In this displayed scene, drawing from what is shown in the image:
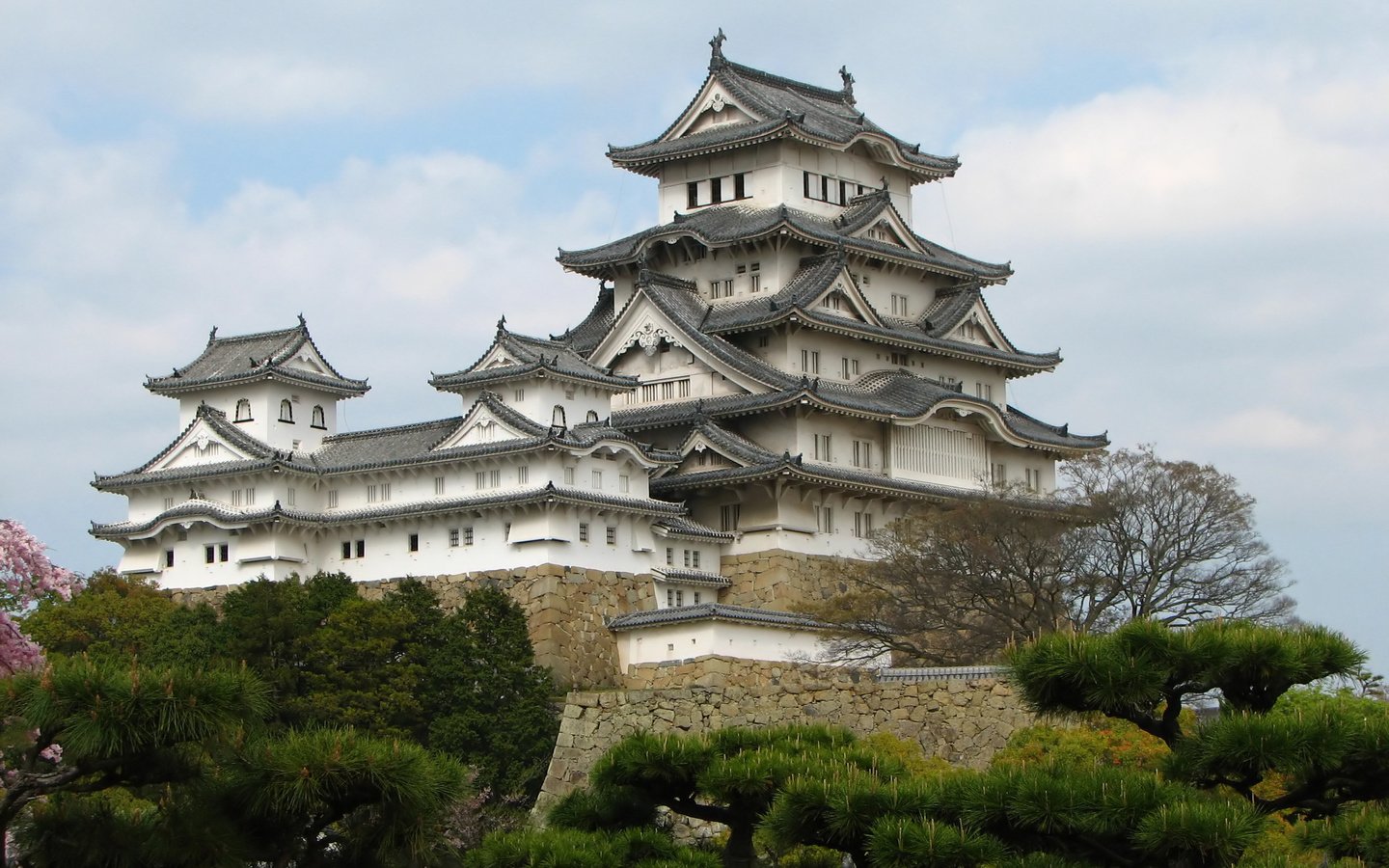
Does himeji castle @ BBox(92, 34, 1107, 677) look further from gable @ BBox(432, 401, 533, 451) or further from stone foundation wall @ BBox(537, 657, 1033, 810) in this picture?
stone foundation wall @ BBox(537, 657, 1033, 810)

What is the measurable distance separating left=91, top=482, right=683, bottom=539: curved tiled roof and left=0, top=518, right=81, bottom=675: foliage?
25.0 metres

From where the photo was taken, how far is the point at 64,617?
1820 inches

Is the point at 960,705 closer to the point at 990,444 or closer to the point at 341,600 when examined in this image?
the point at 341,600

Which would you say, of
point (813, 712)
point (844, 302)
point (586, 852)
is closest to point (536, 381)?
point (844, 302)

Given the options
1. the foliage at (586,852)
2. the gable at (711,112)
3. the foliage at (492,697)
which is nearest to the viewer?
the foliage at (586,852)

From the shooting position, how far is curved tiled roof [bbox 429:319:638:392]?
49.6 metres

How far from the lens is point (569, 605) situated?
155 ft

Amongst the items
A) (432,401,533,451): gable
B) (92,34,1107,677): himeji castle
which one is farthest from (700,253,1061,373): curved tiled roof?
(432,401,533,451): gable

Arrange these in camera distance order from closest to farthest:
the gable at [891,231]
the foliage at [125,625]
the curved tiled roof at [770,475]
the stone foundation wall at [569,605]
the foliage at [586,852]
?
1. the foliage at [586,852]
2. the foliage at [125,625]
3. the stone foundation wall at [569,605]
4. the curved tiled roof at [770,475]
5. the gable at [891,231]

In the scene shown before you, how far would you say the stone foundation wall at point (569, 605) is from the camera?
4653 centimetres

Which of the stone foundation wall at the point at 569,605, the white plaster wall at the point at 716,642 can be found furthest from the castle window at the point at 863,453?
the white plaster wall at the point at 716,642

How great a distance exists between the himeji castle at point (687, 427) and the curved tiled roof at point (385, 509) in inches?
2.8

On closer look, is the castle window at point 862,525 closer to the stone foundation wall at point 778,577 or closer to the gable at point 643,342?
the stone foundation wall at point 778,577

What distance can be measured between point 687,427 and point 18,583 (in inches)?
1283
